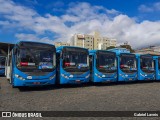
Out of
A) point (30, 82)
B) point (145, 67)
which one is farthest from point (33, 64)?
point (145, 67)

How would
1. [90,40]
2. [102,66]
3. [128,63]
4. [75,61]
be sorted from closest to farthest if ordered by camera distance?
1. [75,61]
2. [102,66]
3. [128,63]
4. [90,40]

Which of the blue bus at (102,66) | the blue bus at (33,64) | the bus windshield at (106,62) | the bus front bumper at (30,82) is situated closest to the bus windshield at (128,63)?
the bus windshield at (106,62)

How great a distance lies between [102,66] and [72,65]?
259 cm

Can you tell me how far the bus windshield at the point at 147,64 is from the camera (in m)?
18.9

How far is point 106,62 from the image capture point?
15812 millimetres

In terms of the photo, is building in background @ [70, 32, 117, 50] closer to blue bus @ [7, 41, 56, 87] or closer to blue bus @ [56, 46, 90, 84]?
blue bus @ [56, 46, 90, 84]

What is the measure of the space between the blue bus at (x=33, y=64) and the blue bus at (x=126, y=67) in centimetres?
616

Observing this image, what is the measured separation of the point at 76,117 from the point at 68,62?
7765mm

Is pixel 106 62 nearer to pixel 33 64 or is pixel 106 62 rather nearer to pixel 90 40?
pixel 33 64

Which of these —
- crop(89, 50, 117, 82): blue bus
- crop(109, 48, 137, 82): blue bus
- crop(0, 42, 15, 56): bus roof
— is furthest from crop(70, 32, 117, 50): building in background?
crop(89, 50, 117, 82): blue bus

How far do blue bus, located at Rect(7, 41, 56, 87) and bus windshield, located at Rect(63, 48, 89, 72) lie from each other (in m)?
0.96

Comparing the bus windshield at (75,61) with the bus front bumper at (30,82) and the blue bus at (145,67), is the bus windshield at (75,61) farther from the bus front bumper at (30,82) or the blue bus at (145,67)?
the blue bus at (145,67)

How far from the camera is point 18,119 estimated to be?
19.3 ft

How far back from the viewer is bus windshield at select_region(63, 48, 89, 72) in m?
13.8
